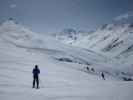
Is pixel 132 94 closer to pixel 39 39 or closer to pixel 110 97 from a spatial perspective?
pixel 110 97

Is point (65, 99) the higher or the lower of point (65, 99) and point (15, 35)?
the lower

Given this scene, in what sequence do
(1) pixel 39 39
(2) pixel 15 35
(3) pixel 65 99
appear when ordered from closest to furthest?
1. (3) pixel 65 99
2. (2) pixel 15 35
3. (1) pixel 39 39

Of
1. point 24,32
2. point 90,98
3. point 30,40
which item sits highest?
point 24,32

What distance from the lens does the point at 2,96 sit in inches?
535

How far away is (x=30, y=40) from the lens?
172 meters

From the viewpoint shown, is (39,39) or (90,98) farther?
(39,39)

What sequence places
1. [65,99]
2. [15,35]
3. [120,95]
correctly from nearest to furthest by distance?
[65,99] < [120,95] < [15,35]

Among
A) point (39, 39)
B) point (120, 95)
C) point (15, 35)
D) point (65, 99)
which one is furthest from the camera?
point (39, 39)

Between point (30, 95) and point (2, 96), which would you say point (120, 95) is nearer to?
point (30, 95)

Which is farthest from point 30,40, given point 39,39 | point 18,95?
point 18,95

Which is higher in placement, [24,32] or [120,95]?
[24,32]

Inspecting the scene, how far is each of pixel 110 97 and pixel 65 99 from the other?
3.81 meters

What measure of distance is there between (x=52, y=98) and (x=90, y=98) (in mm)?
→ 3151

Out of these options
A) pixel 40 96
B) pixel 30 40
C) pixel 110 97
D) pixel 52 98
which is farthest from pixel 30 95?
pixel 30 40
